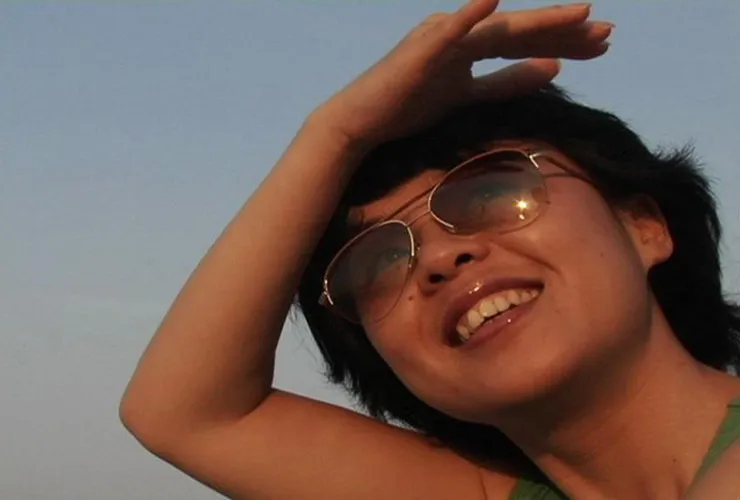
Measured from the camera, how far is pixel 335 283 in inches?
130

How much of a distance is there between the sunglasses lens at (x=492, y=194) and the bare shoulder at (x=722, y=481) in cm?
72

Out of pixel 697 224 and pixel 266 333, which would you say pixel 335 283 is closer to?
pixel 266 333

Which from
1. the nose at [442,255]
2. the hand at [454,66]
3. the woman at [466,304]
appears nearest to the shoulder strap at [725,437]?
the woman at [466,304]

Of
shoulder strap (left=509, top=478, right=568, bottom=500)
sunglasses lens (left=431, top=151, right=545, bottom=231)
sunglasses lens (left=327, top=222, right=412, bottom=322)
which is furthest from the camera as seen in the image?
shoulder strap (left=509, top=478, right=568, bottom=500)

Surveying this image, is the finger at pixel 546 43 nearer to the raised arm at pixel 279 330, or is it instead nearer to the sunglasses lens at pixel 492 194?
the raised arm at pixel 279 330

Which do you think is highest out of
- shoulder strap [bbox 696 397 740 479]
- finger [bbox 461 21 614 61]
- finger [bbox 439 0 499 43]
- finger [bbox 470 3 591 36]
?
finger [bbox 439 0 499 43]

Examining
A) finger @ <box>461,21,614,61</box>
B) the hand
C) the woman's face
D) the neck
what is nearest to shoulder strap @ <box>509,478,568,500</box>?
the neck

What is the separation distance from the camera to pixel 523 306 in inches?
115

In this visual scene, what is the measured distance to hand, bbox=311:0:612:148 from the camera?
2.99 meters

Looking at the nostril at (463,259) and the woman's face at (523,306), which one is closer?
the woman's face at (523,306)

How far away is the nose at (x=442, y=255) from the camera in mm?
2979

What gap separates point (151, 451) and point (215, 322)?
1.49 ft

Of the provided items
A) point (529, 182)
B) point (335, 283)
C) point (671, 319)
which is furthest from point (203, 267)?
point (671, 319)

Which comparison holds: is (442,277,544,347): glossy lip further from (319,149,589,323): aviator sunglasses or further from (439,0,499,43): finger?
(439,0,499,43): finger
